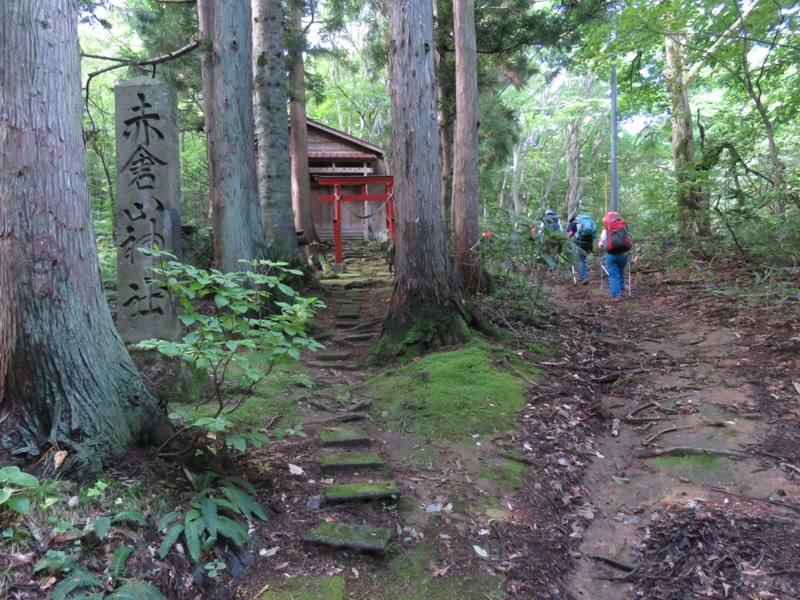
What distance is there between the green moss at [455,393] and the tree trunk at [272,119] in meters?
4.72

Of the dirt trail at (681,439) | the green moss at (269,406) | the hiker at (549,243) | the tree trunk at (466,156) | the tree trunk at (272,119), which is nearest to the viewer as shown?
the dirt trail at (681,439)

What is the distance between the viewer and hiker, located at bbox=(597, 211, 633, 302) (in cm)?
935

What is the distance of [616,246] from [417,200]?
501cm

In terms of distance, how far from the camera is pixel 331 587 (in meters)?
2.74

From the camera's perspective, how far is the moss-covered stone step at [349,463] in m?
3.92

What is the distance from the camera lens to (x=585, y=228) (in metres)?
11.6

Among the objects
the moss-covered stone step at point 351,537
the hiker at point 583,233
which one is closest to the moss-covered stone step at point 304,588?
the moss-covered stone step at point 351,537

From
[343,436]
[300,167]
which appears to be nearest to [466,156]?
[343,436]

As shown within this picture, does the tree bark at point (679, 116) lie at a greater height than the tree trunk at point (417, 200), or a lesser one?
greater

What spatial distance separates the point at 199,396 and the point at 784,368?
624 cm

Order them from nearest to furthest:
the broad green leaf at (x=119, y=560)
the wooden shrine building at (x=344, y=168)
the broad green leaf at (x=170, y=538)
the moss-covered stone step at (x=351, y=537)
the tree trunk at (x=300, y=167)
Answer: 1. the broad green leaf at (x=119, y=560)
2. the broad green leaf at (x=170, y=538)
3. the moss-covered stone step at (x=351, y=537)
4. the tree trunk at (x=300, y=167)
5. the wooden shrine building at (x=344, y=168)

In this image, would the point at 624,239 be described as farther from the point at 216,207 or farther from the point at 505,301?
the point at 216,207

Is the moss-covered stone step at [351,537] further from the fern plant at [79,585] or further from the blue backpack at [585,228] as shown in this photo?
the blue backpack at [585,228]

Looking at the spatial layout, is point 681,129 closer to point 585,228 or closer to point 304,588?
point 585,228
